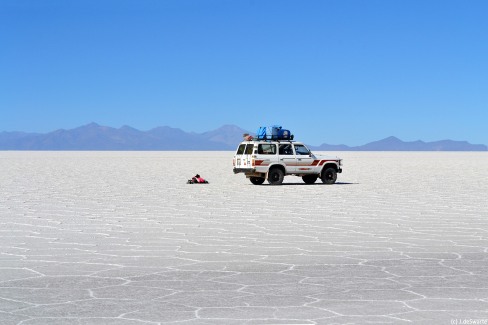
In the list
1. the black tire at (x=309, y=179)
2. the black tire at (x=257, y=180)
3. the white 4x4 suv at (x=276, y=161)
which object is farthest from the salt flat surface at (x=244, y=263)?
the black tire at (x=309, y=179)

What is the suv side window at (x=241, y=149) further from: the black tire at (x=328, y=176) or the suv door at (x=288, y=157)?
the black tire at (x=328, y=176)

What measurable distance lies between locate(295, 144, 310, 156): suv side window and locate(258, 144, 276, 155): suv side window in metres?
0.96

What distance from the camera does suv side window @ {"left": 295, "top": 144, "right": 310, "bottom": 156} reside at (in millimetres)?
31119

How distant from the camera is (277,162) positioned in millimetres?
30641

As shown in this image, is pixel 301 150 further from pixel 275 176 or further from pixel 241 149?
pixel 241 149

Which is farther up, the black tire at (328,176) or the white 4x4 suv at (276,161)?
the white 4x4 suv at (276,161)

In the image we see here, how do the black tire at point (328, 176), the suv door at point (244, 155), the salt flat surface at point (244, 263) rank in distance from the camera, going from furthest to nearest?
the black tire at point (328, 176), the suv door at point (244, 155), the salt flat surface at point (244, 263)

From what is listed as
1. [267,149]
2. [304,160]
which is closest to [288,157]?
[304,160]

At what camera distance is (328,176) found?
3178 centimetres

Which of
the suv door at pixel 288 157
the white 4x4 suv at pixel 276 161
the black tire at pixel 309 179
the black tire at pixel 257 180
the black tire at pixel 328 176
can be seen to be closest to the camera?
the white 4x4 suv at pixel 276 161

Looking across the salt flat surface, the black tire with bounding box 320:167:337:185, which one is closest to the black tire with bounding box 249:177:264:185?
the black tire with bounding box 320:167:337:185

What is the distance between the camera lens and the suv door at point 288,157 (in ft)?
101

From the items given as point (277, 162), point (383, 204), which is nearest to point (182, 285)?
point (383, 204)

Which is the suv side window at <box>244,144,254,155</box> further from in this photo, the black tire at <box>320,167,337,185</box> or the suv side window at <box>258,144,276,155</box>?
the black tire at <box>320,167,337,185</box>
